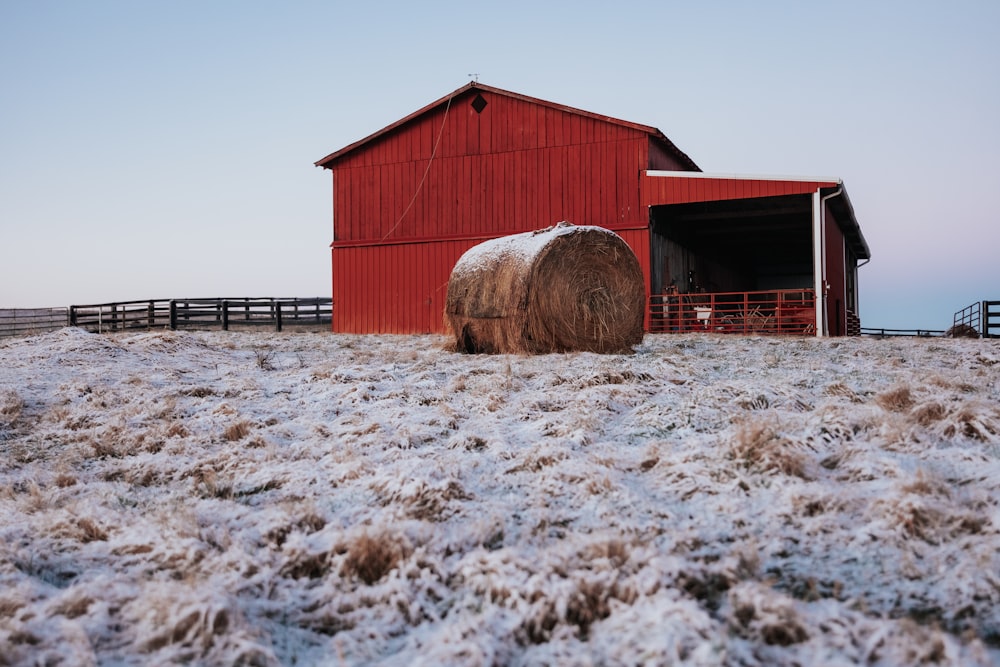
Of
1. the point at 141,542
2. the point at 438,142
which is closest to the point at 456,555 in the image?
the point at 141,542

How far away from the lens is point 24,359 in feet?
29.7

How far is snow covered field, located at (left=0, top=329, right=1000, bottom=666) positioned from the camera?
92.7 inches

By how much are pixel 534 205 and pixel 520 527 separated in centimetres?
1451

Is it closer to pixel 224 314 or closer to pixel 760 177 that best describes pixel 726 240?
pixel 760 177

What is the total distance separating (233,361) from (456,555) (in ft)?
24.4

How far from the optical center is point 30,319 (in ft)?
96.9

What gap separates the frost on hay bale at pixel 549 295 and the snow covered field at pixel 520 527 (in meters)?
3.18

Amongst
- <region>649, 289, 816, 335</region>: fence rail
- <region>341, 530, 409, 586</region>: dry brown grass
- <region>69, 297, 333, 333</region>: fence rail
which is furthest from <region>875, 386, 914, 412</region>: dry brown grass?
<region>69, 297, 333, 333</region>: fence rail

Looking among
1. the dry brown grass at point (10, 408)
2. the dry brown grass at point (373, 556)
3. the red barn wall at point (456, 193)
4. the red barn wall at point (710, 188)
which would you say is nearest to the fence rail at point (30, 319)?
the red barn wall at point (456, 193)

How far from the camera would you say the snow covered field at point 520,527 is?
2.35 m

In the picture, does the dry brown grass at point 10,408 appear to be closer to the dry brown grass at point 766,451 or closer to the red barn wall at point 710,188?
the dry brown grass at point 766,451

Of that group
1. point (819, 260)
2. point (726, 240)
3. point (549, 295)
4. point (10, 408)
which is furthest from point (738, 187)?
point (10, 408)

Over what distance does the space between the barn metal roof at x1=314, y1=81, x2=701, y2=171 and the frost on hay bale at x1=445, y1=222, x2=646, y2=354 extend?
6.88m

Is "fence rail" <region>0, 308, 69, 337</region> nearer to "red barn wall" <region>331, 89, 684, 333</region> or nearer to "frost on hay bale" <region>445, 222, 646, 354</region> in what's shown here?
"red barn wall" <region>331, 89, 684, 333</region>
